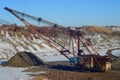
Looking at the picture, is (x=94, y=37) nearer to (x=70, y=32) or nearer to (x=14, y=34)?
(x=14, y=34)

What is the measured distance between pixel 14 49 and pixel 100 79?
3124 centimetres

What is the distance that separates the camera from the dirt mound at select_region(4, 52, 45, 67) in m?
42.1

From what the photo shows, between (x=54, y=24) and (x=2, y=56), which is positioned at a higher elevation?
(x=54, y=24)

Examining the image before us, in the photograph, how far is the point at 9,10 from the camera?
40.5m

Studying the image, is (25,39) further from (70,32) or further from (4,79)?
(4,79)

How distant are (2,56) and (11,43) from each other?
777 cm

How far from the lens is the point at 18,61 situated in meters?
42.6

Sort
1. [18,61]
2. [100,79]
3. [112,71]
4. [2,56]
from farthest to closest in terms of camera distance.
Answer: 1. [2,56]
2. [18,61]
3. [112,71]
4. [100,79]

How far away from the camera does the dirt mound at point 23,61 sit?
42138mm

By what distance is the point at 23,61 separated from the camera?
141 feet

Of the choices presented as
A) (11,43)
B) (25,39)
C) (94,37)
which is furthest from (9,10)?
(94,37)

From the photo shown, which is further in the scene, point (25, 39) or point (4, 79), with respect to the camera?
point (25, 39)

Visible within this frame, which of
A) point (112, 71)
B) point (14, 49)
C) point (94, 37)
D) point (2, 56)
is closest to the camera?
point (112, 71)

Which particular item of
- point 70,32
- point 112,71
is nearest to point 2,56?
point 70,32
